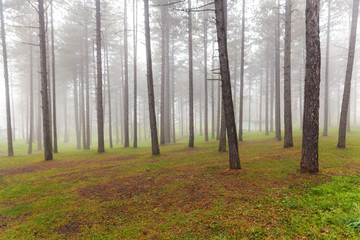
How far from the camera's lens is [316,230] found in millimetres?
2863

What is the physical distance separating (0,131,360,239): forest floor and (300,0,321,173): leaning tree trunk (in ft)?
2.49

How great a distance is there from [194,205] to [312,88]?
516cm

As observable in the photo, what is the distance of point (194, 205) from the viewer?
419 cm

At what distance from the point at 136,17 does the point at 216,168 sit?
16.7 meters

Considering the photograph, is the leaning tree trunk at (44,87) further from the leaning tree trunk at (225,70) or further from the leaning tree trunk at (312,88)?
the leaning tree trunk at (312,88)

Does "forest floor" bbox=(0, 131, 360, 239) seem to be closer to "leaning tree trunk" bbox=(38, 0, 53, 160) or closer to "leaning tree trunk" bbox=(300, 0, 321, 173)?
"leaning tree trunk" bbox=(300, 0, 321, 173)

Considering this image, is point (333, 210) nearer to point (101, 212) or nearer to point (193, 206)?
point (193, 206)

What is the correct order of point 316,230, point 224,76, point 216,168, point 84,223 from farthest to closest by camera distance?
point 216,168
point 224,76
point 84,223
point 316,230

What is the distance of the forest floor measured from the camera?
314cm

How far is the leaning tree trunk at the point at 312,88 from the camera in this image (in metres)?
5.33

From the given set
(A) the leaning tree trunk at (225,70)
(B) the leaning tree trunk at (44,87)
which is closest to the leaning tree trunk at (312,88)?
(A) the leaning tree trunk at (225,70)

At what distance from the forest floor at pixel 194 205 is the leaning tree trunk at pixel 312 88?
0.76 m

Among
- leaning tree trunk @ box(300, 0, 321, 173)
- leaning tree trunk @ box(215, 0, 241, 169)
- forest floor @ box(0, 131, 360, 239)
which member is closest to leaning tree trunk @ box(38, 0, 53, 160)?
forest floor @ box(0, 131, 360, 239)

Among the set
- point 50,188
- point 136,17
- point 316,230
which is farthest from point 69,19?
point 316,230
